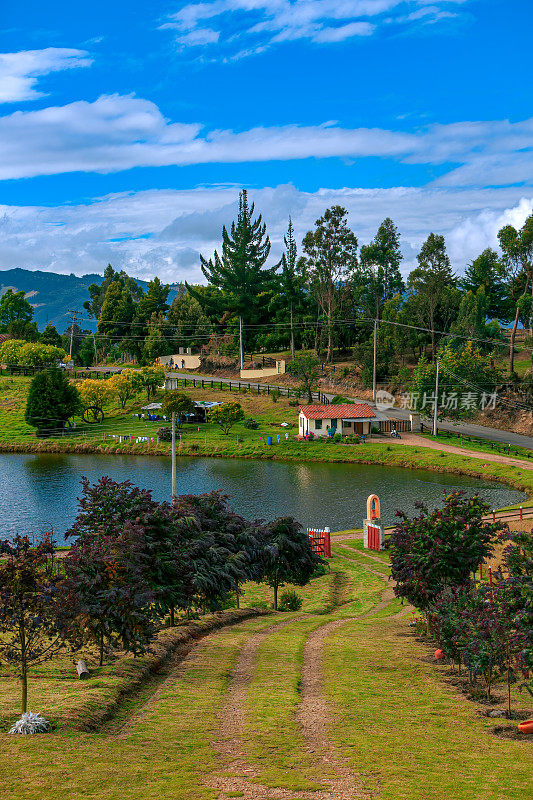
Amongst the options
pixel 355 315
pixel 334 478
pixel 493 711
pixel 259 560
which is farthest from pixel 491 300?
pixel 493 711

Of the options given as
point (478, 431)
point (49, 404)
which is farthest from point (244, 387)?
point (478, 431)

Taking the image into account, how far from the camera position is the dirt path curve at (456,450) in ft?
204

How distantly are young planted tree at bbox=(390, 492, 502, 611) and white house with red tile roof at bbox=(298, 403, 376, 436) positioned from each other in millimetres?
53089

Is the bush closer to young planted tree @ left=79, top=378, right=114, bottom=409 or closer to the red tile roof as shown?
the red tile roof

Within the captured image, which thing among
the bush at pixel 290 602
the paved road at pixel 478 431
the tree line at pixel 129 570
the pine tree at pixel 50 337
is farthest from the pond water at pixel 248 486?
the pine tree at pixel 50 337

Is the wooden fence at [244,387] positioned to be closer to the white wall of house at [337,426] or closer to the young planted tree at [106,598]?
the white wall of house at [337,426]

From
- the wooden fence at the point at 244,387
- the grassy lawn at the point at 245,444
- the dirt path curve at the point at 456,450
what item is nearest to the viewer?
the dirt path curve at the point at 456,450

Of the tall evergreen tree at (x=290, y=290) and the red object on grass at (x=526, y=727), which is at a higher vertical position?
the tall evergreen tree at (x=290, y=290)

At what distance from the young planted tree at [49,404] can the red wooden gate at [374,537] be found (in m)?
57.3

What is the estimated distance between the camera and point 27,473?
65688 mm

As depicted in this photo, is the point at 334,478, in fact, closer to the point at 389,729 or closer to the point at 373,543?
the point at 373,543

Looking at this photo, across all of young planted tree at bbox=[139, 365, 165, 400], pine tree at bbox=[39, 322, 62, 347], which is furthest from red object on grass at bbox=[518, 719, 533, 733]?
pine tree at bbox=[39, 322, 62, 347]

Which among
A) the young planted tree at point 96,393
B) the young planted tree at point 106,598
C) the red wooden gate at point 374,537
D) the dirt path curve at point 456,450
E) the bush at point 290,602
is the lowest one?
the bush at point 290,602

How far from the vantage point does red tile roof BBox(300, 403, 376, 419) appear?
249 feet
